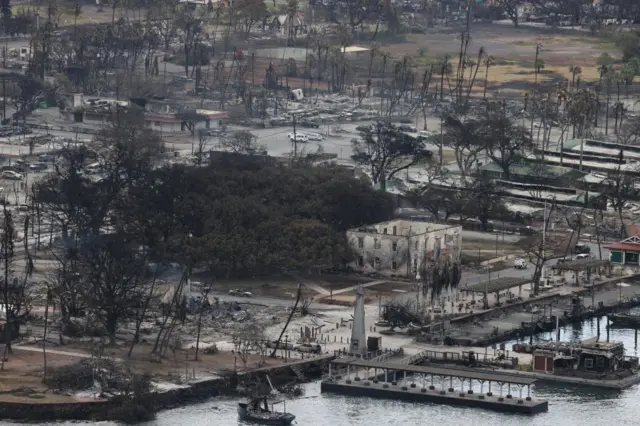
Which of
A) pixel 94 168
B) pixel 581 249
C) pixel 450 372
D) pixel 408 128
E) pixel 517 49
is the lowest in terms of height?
pixel 408 128

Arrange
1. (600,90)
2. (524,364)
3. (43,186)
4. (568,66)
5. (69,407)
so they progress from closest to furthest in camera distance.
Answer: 1. (69,407)
2. (524,364)
3. (43,186)
4. (600,90)
5. (568,66)

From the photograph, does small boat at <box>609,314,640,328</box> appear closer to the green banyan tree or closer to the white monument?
the green banyan tree

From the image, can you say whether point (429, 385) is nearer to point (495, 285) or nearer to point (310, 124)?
point (495, 285)

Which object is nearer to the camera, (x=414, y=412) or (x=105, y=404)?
(x=105, y=404)

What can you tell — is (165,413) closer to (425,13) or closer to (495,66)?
(495,66)

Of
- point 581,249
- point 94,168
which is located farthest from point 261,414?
point 94,168

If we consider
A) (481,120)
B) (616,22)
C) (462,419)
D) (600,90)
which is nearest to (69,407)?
(462,419)
